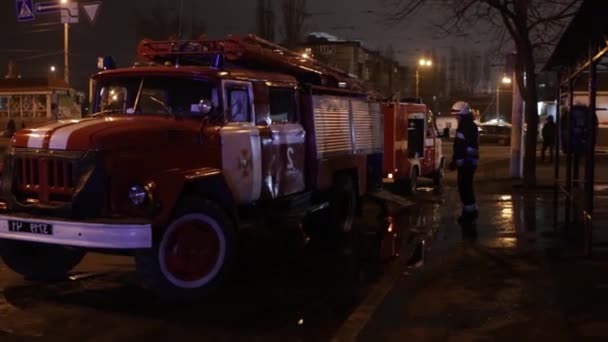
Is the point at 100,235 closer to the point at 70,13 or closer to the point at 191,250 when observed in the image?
the point at 191,250

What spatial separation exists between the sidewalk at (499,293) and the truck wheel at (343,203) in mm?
1458

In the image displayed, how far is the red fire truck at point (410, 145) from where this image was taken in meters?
16.6

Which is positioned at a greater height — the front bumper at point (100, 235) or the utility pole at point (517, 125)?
the utility pole at point (517, 125)

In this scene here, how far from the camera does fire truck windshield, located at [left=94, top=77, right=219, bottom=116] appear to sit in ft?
27.3

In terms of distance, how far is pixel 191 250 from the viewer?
746 centimetres

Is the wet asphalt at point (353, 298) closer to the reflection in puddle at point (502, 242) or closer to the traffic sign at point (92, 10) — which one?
the reflection in puddle at point (502, 242)

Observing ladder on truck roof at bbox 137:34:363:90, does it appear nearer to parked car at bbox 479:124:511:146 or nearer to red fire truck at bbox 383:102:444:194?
red fire truck at bbox 383:102:444:194

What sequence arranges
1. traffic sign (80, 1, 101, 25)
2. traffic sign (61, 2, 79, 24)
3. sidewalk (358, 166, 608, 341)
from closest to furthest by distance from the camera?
sidewalk (358, 166, 608, 341)
traffic sign (80, 1, 101, 25)
traffic sign (61, 2, 79, 24)

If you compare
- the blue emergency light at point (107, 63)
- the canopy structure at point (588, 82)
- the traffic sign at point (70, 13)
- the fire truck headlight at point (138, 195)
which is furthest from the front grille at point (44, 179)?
the traffic sign at point (70, 13)

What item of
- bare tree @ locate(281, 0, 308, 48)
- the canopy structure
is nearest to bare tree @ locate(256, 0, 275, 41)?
bare tree @ locate(281, 0, 308, 48)

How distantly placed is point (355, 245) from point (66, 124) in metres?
4.80

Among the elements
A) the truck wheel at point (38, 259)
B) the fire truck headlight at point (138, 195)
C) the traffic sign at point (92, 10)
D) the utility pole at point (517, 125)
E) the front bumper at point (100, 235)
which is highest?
the traffic sign at point (92, 10)

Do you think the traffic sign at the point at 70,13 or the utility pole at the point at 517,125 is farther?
the traffic sign at the point at 70,13

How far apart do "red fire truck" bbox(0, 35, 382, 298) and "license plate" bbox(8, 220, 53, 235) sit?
1 cm
